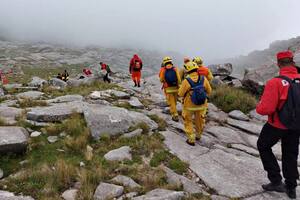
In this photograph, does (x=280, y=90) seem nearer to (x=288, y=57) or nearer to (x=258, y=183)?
(x=288, y=57)

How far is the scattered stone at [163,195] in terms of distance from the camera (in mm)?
5881

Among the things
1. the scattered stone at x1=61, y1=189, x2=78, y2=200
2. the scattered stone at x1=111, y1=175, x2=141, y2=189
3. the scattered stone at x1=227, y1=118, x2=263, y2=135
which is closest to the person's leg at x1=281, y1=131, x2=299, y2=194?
the scattered stone at x1=111, y1=175, x2=141, y2=189

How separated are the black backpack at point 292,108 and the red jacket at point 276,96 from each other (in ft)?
0.27

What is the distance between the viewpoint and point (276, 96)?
5.92 metres

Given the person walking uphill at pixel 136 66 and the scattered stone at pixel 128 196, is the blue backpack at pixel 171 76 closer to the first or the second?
the scattered stone at pixel 128 196

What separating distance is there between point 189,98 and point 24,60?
126192 mm

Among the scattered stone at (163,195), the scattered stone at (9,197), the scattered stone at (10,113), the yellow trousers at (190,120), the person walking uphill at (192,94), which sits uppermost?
the person walking uphill at (192,94)

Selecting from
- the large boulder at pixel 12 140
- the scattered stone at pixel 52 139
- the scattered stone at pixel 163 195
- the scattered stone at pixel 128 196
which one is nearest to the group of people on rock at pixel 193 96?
the scattered stone at pixel 163 195

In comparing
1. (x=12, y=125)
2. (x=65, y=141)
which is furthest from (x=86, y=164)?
(x=12, y=125)

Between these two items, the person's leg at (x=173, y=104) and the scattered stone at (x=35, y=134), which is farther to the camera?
the person's leg at (x=173, y=104)

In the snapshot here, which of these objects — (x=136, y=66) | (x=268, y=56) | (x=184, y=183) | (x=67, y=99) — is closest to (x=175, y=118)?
(x=67, y=99)

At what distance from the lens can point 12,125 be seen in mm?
9656

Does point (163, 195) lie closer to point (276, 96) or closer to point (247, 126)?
point (276, 96)

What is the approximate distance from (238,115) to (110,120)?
658cm
